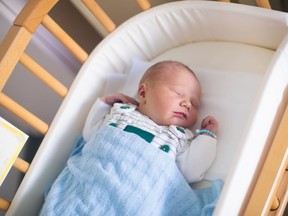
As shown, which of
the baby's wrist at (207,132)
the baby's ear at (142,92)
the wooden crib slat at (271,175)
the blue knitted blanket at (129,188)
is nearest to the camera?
the wooden crib slat at (271,175)

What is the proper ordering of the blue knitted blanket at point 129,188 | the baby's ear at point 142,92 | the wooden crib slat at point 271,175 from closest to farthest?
the wooden crib slat at point 271,175 → the blue knitted blanket at point 129,188 → the baby's ear at point 142,92

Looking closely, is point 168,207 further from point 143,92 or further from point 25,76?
point 25,76

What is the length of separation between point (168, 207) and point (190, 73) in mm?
387

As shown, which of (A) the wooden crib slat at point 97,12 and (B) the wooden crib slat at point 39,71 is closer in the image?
(B) the wooden crib slat at point 39,71

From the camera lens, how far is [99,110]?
1067 millimetres

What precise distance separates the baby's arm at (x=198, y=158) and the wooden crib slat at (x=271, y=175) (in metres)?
0.21

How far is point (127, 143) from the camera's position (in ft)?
2.91

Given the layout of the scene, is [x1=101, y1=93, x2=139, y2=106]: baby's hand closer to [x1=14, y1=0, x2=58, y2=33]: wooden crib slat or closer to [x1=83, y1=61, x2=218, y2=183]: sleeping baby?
[x1=83, y1=61, x2=218, y2=183]: sleeping baby

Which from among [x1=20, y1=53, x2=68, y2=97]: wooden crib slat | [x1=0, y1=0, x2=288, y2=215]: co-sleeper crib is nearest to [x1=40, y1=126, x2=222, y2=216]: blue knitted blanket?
[x1=0, y1=0, x2=288, y2=215]: co-sleeper crib

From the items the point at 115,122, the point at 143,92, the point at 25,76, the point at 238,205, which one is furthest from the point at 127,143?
the point at 25,76

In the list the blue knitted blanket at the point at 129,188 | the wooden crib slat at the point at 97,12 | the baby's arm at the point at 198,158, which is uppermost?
the wooden crib slat at the point at 97,12

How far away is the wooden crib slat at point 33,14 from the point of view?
935 mm

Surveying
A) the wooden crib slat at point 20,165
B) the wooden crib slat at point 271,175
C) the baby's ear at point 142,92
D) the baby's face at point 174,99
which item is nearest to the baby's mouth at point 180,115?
the baby's face at point 174,99

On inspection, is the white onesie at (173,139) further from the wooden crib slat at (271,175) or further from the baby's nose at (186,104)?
the wooden crib slat at (271,175)
